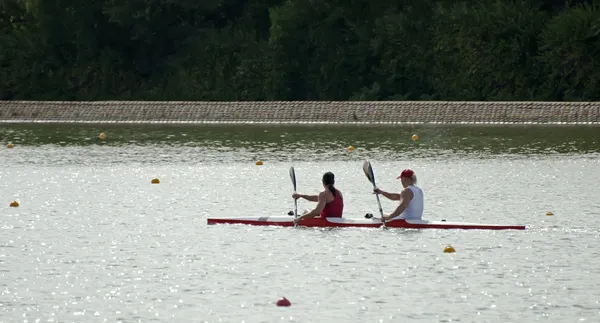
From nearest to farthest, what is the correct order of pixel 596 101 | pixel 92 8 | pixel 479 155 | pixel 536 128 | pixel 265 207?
pixel 265 207 → pixel 479 155 → pixel 536 128 → pixel 596 101 → pixel 92 8

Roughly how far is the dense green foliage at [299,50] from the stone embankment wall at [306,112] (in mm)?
3147

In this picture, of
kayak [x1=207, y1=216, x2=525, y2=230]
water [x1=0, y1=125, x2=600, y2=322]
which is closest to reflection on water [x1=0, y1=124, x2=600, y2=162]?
water [x1=0, y1=125, x2=600, y2=322]

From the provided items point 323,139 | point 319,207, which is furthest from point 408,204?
point 323,139

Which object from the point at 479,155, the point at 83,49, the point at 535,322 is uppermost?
the point at 535,322

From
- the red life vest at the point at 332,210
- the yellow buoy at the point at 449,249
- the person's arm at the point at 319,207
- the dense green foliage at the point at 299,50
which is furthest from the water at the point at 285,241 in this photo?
the dense green foliage at the point at 299,50

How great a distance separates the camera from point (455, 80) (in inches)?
2140

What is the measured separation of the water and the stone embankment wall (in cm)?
942

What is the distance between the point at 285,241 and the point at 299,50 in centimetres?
3735

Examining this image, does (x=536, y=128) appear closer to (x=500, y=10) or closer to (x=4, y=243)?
(x=500, y=10)

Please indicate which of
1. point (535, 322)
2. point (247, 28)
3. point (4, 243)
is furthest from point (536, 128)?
point (535, 322)

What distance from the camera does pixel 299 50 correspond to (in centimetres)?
5794

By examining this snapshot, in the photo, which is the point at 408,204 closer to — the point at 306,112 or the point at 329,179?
→ the point at 329,179

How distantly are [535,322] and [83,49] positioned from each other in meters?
49.8

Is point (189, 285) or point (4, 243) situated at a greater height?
point (189, 285)
